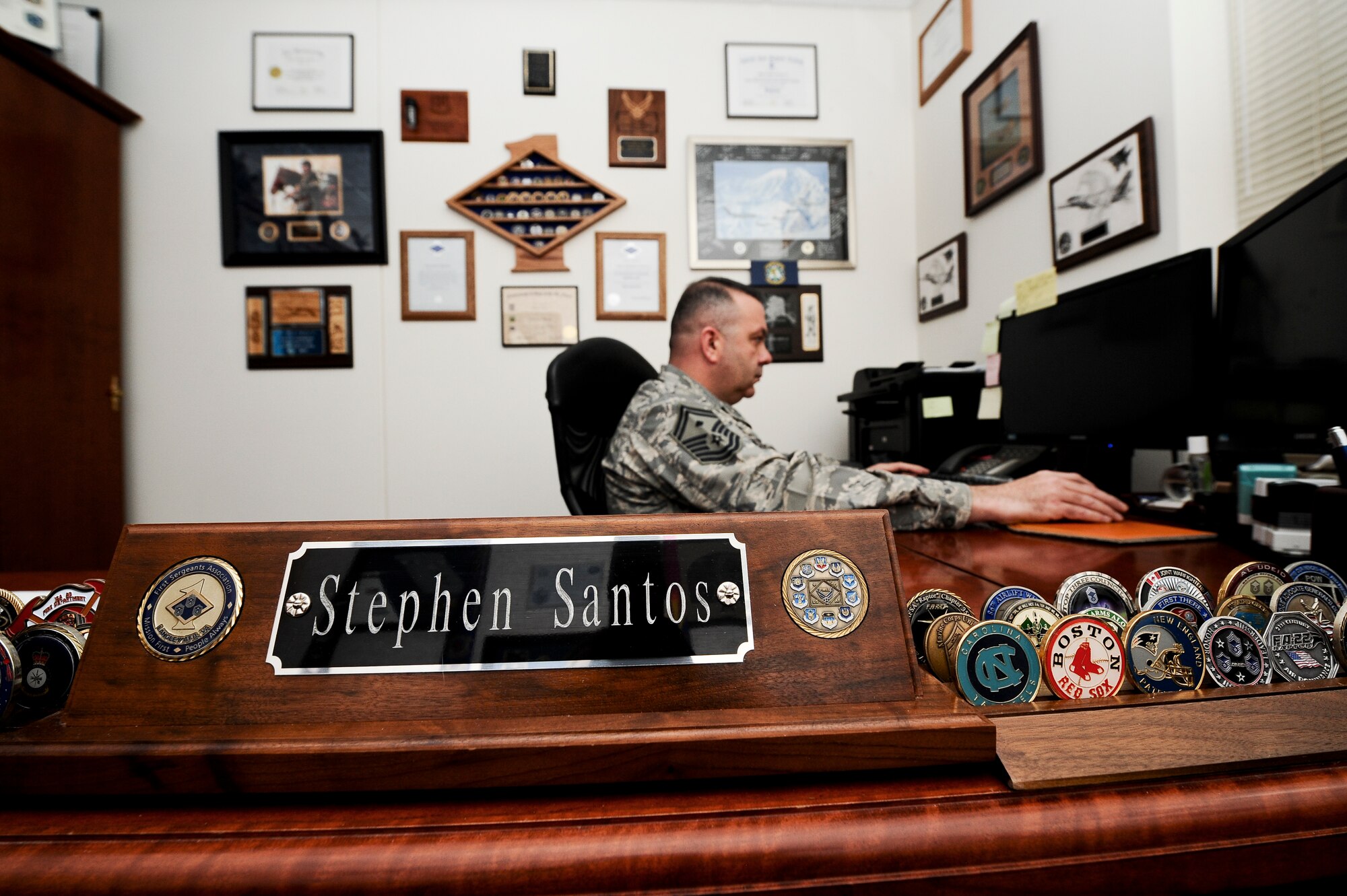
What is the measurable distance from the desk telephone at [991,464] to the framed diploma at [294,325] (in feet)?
7.22

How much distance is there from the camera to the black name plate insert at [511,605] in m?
0.34

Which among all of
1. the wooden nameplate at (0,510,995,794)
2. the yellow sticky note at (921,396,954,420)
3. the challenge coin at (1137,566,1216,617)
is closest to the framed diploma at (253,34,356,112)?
the yellow sticky note at (921,396,954,420)

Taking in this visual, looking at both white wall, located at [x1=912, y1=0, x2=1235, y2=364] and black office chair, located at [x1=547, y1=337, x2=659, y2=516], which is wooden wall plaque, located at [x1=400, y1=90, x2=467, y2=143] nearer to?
black office chair, located at [x1=547, y1=337, x2=659, y2=516]

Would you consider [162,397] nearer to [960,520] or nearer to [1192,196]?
[960,520]

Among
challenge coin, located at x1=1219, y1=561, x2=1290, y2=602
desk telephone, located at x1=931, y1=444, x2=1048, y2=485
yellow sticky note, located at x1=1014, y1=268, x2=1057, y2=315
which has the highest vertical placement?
yellow sticky note, located at x1=1014, y1=268, x2=1057, y2=315

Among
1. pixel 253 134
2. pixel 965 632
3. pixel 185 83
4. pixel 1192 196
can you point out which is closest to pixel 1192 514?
pixel 1192 196

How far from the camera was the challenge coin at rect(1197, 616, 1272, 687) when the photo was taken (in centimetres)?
39

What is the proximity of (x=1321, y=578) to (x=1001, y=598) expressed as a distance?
11.0 inches

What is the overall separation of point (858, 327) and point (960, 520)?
1.61 metres

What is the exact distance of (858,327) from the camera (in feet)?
8.50

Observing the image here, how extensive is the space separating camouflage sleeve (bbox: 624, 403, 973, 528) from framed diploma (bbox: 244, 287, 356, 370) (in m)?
1.64

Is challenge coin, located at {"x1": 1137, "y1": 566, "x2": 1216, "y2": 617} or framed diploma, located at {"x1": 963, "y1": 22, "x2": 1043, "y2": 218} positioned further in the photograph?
framed diploma, located at {"x1": 963, "y1": 22, "x2": 1043, "y2": 218}

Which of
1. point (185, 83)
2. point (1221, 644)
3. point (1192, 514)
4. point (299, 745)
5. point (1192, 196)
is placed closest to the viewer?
point (299, 745)

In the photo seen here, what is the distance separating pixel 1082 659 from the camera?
0.38 metres
